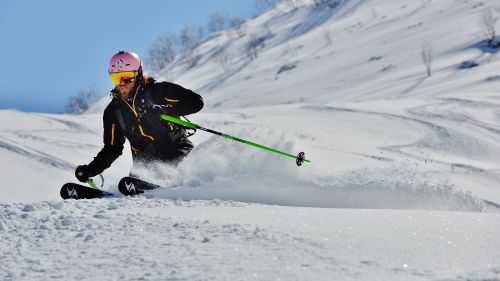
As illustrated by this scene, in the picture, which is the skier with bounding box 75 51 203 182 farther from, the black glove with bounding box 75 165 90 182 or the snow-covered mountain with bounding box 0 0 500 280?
the snow-covered mountain with bounding box 0 0 500 280

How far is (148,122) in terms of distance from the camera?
697 cm

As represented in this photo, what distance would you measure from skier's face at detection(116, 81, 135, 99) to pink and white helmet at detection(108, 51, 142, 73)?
165mm

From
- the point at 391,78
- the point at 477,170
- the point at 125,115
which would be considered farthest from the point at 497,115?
the point at 391,78

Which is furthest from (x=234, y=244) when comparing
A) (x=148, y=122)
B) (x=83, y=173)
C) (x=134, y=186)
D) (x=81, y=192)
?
(x=83, y=173)

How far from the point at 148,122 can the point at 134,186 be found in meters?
0.89

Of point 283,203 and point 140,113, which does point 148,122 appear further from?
point 283,203

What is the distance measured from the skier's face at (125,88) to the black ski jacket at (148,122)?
5 cm

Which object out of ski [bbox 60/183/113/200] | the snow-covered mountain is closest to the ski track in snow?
the snow-covered mountain

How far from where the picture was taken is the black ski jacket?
22.6 ft

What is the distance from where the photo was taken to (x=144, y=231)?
393 cm

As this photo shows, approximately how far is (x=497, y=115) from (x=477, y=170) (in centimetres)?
594

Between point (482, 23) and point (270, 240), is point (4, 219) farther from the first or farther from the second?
point (482, 23)

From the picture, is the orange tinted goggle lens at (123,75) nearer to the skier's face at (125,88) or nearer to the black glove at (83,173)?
the skier's face at (125,88)

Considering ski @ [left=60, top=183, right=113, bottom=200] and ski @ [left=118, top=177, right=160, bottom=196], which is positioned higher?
ski @ [left=118, top=177, right=160, bottom=196]
